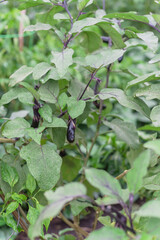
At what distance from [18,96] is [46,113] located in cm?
10

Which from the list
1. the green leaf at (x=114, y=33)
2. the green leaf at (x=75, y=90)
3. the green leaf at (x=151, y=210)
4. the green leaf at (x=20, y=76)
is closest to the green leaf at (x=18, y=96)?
the green leaf at (x=20, y=76)

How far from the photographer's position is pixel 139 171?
0.50m

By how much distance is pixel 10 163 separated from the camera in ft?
3.07

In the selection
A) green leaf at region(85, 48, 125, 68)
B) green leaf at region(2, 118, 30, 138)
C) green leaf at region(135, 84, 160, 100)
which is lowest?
green leaf at region(2, 118, 30, 138)

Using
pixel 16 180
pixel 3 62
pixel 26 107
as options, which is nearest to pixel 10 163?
pixel 16 180

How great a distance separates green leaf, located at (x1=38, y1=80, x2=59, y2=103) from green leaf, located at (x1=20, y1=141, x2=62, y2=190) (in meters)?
0.14

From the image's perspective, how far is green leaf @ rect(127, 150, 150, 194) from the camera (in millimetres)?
492

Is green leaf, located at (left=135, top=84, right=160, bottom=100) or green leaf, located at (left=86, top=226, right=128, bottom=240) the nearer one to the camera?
green leaf, located at (left=86, top=226, right=128, bottom=240)

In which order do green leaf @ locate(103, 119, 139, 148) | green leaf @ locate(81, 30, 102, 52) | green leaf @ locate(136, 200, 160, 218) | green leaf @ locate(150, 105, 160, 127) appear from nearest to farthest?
green leaf @ locate(136, 200, 160, 218), green leaf @ locate(150, 105, 160, 127), green leaf @ locate(103, 119, 139, 148), green leaf @ locate(81, 30, 102, 52)

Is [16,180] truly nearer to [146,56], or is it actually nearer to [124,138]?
[124,138]

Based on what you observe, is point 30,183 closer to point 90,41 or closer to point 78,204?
point 78,204


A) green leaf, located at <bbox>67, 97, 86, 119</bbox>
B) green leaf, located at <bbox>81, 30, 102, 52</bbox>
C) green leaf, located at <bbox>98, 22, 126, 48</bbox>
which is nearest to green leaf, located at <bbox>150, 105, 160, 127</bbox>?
green leaf, located at <bbox>67, 97, 86, 119</bbox>

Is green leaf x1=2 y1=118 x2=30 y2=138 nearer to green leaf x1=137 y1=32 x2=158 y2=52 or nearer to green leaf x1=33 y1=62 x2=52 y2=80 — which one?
green leaf x1=33 y1=62 x2=52 y2=80

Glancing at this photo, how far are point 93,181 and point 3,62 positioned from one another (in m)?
2.47
